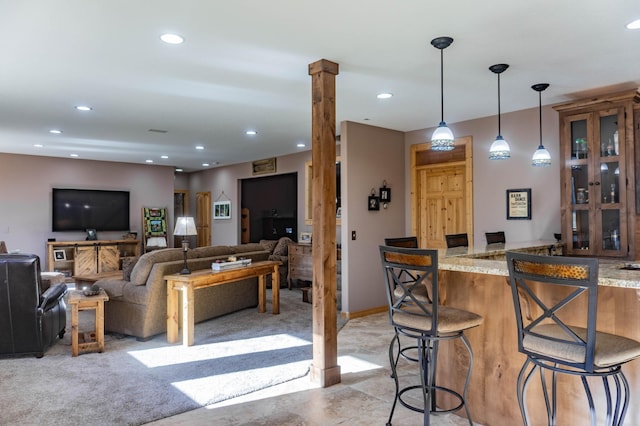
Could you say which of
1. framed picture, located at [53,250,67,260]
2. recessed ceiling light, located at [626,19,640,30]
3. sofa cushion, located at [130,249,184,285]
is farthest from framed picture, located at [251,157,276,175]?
recessed ceiling light, located at [626,19,640,30]

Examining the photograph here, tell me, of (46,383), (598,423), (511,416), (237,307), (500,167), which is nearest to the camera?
(598,423)

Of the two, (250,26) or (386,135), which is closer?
(250,26)

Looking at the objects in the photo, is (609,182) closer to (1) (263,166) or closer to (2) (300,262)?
(2) (300,262)

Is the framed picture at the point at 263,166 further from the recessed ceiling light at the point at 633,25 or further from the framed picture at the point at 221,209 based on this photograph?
the recessed ceiling light at the point at 633,25

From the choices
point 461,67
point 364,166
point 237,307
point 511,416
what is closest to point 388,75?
point 461,67

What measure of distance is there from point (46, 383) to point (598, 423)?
12.5 ft

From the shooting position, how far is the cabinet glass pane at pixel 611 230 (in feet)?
13.1

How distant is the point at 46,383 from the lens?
10.9 ft

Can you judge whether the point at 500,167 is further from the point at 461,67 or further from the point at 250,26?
the point at 250,26

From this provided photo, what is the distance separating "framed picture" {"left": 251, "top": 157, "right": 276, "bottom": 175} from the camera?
346 inches

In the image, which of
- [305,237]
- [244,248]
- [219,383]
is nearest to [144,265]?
[244,248]

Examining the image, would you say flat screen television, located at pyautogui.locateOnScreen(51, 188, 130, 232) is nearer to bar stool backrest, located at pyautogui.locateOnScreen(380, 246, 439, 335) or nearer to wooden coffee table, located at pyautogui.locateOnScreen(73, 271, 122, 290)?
wooden coffee table, located at pyautogui.locateOnScreen(73, 271, 122, 290)

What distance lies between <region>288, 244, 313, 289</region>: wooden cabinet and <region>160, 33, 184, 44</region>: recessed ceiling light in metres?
4.38

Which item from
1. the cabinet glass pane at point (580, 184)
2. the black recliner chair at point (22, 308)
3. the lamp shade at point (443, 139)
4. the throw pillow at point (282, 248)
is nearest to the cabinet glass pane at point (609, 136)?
the cabinet glass pane at point (580, 184)
